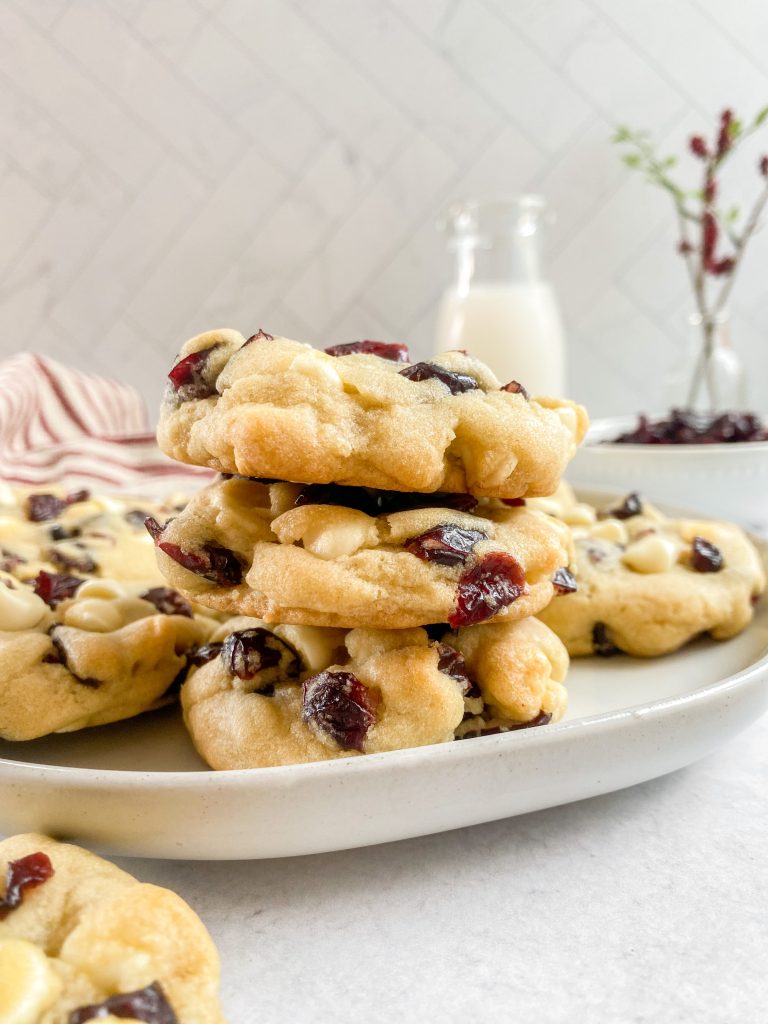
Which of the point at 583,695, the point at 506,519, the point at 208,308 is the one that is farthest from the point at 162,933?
the point at 208,308

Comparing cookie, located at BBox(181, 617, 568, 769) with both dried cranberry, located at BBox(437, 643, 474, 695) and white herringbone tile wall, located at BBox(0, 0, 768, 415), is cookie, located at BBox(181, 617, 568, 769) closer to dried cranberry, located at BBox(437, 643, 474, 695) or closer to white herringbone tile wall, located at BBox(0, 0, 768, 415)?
dried cranberry, located at BBox(437, 643, 474, 695)

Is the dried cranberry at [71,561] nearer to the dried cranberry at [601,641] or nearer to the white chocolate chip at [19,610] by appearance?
the white chocolate chip at [19,610]

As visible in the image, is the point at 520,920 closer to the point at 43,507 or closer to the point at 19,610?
the point at 19,610

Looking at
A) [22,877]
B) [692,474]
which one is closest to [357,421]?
[22,877]

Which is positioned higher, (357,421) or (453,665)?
(357,421)

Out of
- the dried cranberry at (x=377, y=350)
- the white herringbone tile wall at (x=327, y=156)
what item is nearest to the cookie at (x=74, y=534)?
the dried cranberry at (x=377, y=350)
